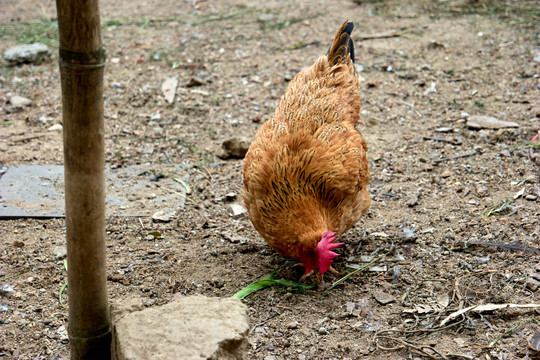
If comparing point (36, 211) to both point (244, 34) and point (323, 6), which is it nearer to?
point (244, 34)

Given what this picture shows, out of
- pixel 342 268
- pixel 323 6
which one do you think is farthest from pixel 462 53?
pixel 342 268

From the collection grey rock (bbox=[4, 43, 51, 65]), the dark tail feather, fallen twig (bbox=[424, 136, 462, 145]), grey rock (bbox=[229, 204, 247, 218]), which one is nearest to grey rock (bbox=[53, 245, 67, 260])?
grey rock (bbox=[229, 204, 247, 218])

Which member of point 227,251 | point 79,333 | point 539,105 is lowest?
point 227,251

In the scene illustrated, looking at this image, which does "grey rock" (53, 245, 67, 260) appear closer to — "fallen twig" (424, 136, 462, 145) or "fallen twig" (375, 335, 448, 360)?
"fallen twig" (375, 335, 448, 360)

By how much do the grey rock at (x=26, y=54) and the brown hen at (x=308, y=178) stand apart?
165 inches

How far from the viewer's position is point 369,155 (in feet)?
15.8

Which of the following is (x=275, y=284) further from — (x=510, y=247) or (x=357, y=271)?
(x=510, y=247)

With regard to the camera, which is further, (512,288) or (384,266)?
(384,266)

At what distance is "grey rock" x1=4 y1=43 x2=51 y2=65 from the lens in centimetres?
641

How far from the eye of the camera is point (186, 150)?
4.95 meters

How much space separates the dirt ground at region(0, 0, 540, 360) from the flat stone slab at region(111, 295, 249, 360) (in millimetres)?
420

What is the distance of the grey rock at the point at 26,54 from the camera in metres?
6.41

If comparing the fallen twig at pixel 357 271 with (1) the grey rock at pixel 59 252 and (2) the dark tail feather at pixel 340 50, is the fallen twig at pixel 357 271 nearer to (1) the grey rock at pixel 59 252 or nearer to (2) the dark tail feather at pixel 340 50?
(2) the dark tail feather at pixel 340 50

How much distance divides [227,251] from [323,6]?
17.3 feet
